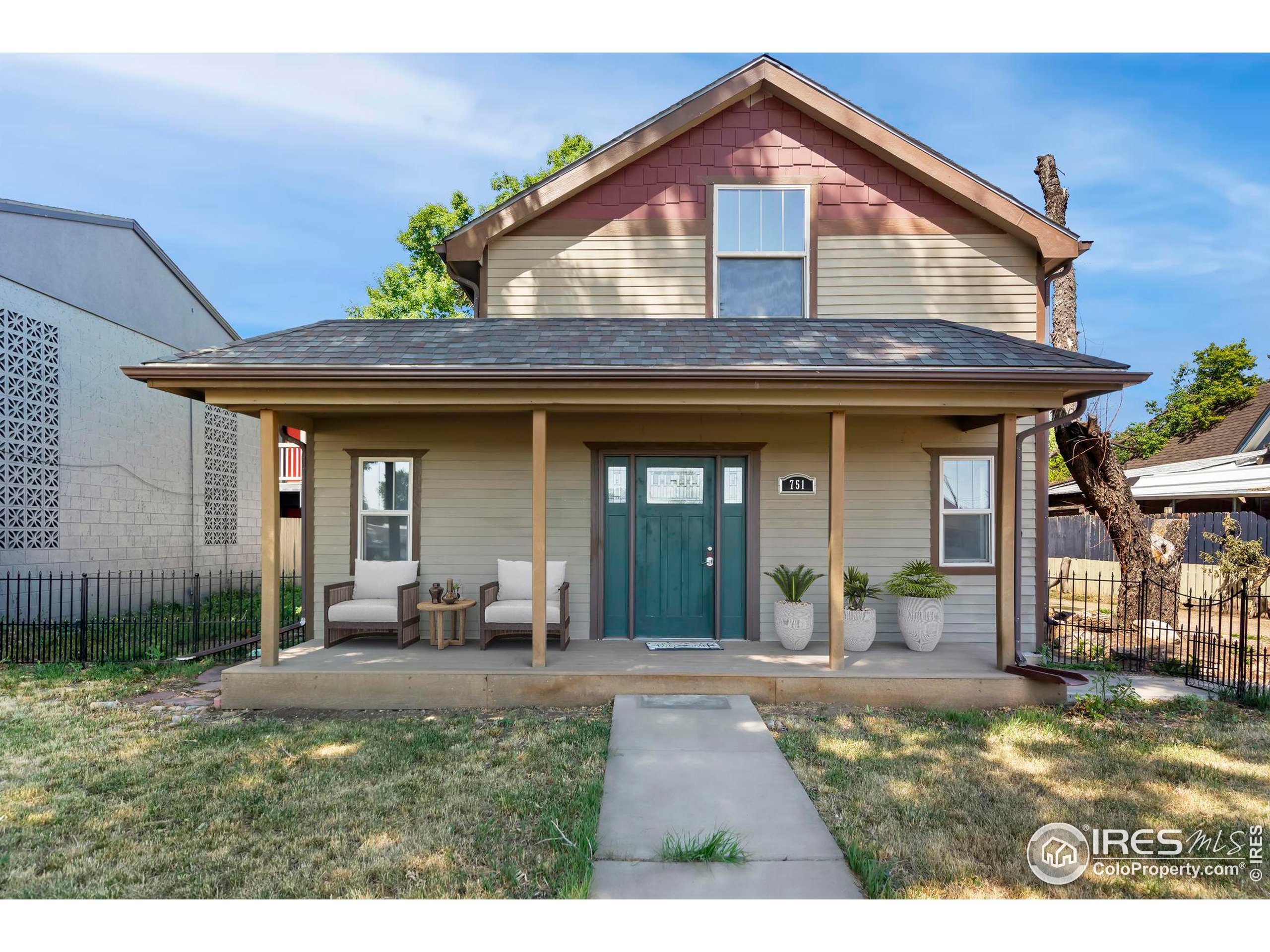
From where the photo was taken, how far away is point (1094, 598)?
13508 mm

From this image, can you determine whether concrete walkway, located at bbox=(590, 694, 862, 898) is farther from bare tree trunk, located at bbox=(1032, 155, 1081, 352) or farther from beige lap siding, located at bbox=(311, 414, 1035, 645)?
bare tree trunk, located at bbox=(1032, 155, 1081, 352)

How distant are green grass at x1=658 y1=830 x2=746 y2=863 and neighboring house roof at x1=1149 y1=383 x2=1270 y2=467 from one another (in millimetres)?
21262

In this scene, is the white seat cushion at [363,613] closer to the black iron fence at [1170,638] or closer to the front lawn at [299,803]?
the front lawn at [299,803]

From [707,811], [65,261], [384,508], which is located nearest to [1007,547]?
[707,811]

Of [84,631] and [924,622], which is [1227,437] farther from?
[84,631]

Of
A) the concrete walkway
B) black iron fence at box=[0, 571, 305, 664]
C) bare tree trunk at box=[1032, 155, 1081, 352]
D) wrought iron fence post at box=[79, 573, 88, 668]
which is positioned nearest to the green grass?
the concrete walkway

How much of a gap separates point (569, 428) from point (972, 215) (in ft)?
18.7

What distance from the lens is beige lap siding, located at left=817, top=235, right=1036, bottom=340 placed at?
8.11 metres

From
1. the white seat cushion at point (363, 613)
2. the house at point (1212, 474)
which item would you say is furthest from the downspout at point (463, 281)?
the house at point (1212, 474)

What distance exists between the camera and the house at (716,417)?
24.5ft

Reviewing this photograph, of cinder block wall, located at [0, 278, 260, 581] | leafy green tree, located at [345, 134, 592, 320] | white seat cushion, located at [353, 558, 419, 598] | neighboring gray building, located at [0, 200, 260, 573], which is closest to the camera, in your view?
white seat cushion, located at [353, 558, 419, 598]

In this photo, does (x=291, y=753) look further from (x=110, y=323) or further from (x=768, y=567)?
(x=110, y=323)

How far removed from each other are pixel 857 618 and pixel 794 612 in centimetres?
73

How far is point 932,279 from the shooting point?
8.14 m
